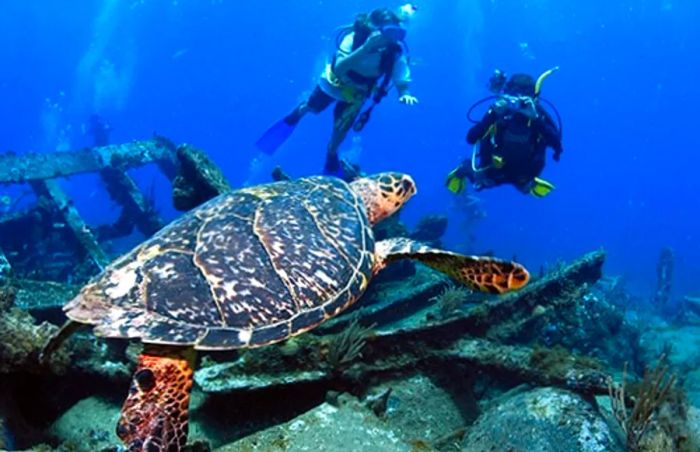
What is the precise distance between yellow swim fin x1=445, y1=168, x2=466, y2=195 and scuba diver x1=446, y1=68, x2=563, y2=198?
1.97 feet

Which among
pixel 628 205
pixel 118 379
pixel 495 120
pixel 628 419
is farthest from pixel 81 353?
pixel 628 205

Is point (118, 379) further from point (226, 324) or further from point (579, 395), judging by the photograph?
point (579, 395)

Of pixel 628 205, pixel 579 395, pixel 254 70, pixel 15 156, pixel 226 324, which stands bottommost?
pixel 579 395

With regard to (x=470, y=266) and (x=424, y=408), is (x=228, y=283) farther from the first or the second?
(x=424, y=408)

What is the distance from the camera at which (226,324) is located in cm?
346

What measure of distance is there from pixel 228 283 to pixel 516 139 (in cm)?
581

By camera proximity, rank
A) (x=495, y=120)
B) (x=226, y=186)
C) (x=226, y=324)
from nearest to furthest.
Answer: (x=226, y=324) < (x=226, y=186) < (x=495, y=120)

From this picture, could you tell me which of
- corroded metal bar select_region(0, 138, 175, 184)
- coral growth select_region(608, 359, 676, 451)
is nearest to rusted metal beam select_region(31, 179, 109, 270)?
corroded metal bar select_region(0, 138, 175, 184)

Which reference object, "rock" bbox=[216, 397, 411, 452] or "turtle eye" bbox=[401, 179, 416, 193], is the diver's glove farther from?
"rock" bbox=[216, 397, 411, 452]

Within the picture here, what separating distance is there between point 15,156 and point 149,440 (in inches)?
417

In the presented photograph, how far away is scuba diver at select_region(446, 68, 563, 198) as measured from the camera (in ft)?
25.9

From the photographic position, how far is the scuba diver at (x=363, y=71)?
878cm

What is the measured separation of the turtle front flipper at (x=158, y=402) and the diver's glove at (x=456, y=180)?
6802mm

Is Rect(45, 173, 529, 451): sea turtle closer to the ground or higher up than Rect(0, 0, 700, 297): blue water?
closer to the ground
